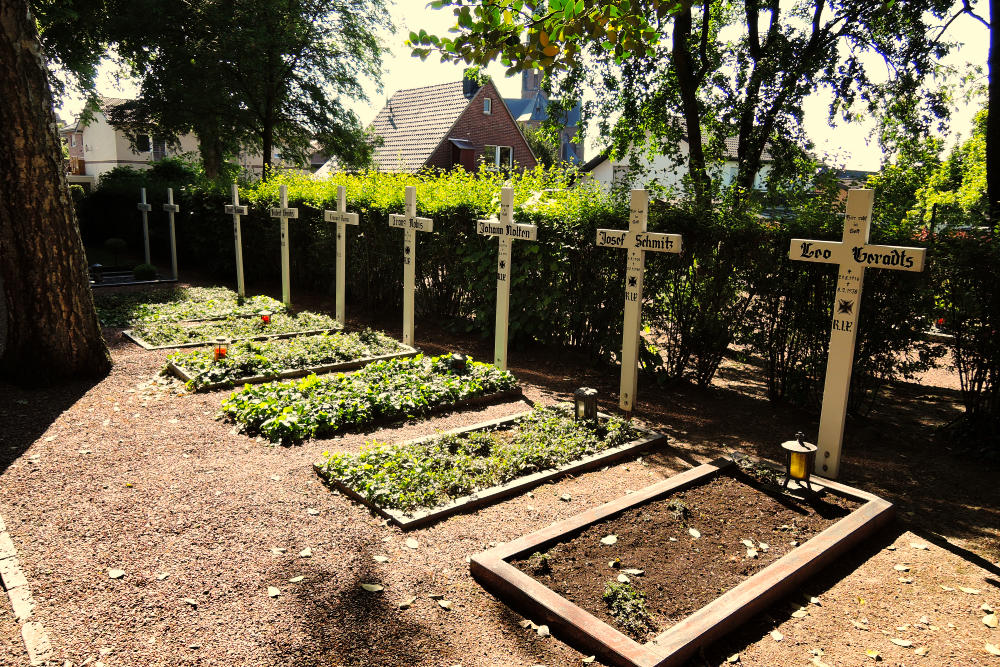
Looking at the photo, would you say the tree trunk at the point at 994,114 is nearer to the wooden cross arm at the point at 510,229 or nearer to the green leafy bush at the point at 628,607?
the wooden cross arm at the point at 510,229

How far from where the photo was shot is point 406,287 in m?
9.13

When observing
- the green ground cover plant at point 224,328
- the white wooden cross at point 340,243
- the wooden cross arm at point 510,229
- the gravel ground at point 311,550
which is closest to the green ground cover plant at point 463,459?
the gravel ground at point 311,550

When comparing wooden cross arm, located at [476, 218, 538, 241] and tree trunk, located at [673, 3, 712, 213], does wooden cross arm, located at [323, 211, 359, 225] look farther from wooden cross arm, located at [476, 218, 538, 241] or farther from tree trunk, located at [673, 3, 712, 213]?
tree trunk, located at [673, 3, 712, 213]

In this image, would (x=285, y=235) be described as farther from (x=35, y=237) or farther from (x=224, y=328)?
(x=35, y=237)

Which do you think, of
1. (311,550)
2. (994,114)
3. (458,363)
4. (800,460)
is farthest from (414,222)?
(994,114)

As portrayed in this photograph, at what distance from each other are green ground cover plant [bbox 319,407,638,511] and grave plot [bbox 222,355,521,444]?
65 cm

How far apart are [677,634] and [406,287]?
6625 millimetres

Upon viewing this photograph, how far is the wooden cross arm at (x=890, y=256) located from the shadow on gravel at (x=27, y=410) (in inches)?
257

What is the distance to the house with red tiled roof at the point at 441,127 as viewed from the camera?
35031 mm

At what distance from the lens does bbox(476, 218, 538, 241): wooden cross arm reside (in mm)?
7457

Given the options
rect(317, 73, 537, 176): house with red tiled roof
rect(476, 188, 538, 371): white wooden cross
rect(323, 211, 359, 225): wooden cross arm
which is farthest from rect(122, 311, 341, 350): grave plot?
rect(317, 73, 537, 176): house with red tiled roof

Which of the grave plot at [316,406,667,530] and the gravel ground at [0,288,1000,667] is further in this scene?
the grave plot at [316,406,667,530]

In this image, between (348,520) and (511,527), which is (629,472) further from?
(348,520)

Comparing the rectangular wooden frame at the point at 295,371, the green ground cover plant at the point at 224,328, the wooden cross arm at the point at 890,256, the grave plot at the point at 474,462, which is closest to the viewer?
the grave plot at the point at 474,462
